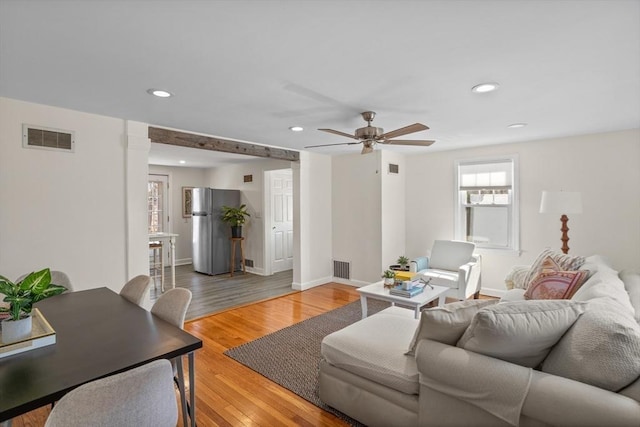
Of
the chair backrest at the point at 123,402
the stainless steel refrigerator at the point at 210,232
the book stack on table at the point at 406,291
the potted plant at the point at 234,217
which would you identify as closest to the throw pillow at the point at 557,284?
the book stack on table at the point at 406,291

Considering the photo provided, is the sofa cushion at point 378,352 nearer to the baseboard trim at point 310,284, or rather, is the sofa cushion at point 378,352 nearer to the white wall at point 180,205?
the baseboard trim at point 310,284

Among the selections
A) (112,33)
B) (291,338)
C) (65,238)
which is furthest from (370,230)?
(112,33)

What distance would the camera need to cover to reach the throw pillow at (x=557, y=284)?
108 inches

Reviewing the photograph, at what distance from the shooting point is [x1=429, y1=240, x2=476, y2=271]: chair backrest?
15.3ft

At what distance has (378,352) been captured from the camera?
2.00 meters

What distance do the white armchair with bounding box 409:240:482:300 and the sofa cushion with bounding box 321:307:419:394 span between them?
6.38ft

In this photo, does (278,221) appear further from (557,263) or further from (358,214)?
(557,263)

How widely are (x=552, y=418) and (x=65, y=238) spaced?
3.79 m

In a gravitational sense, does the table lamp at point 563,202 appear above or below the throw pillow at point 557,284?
above

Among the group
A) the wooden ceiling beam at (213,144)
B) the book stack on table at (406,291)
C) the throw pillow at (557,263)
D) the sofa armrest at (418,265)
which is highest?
the wooden ceiling beam at (213,144)

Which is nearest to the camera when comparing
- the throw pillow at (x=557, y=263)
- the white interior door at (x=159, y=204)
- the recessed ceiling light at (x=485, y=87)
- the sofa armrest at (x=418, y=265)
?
the recessed ceiling light at (x=485, y=87)

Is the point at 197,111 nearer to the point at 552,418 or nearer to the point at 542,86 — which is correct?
the point at 542,86

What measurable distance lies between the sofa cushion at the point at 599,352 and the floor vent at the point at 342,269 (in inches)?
166

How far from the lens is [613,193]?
4.07m
